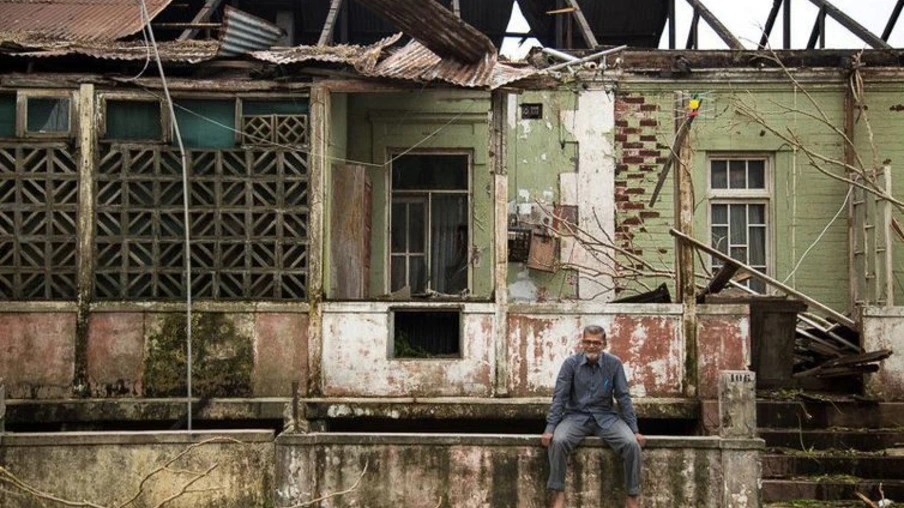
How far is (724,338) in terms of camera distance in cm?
1061

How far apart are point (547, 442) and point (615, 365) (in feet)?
2.70

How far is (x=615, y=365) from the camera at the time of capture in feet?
29.1

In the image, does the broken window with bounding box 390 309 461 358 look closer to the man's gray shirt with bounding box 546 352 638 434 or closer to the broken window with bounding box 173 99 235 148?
the man's gray shirt with bounding box 546 352 638 434

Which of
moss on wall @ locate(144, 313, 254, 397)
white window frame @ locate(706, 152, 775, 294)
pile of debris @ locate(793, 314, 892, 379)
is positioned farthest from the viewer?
white window frame @ locate(706, 152, 775, 294)

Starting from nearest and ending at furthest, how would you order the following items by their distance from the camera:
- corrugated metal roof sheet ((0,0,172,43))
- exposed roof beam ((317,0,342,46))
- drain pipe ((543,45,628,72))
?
corrugated metal roof sheet ((0,0,172,43))
drain pipe ((543,45,628,72))
exposed roof beam ((317,0,342,46))

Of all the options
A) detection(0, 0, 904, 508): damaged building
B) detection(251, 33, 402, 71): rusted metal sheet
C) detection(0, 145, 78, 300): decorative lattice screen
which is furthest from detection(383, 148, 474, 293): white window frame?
detection(0, 145, 78, 300): decorative lattice screen

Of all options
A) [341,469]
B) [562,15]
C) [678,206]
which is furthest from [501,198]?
[562,15]

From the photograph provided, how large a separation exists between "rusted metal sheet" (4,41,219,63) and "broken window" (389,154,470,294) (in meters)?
3.48

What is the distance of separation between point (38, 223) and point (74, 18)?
3371 mm

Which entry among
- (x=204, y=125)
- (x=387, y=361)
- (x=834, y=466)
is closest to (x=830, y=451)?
(x=834, y=466)

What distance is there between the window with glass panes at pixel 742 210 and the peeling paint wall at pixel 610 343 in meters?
3.70

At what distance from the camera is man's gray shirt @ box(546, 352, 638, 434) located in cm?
878

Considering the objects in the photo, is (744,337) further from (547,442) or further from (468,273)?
(468,273)

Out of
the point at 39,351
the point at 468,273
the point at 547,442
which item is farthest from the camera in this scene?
the point at 468,273
